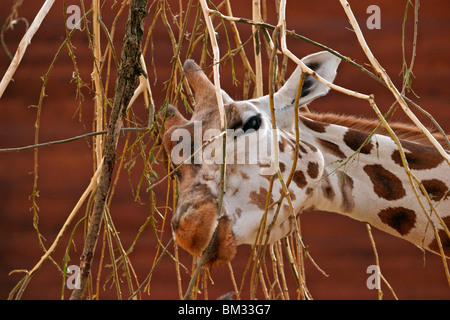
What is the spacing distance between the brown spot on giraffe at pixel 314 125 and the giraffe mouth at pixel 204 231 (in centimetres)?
44

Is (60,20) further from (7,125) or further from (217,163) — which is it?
(217,163)

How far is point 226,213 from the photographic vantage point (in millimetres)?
1535

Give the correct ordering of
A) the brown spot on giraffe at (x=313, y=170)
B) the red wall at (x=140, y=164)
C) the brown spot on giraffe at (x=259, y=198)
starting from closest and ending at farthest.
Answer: the brown spot on giraffe at (x=259, y=198), the brown spot on giraffe at (x=313, y=170), the red wall at (x=140, y=164)

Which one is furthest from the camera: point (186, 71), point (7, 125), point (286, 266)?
point (7, 125)

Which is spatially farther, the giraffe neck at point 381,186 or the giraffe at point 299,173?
the giraffe neck at point 381,186

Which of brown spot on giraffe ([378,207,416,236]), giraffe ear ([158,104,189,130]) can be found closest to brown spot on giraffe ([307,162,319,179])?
brown spot on giraffe ([378,207,416,236])

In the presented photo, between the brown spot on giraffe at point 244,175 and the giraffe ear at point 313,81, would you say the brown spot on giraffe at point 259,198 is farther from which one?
the giraffe ear at point 313,81

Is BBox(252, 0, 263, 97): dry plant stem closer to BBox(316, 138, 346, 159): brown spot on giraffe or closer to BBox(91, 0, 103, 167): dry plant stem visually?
BBox(316, 138, 346, 159): brown spot on giraffe

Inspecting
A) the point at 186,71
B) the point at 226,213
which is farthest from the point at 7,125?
the point at 226,213

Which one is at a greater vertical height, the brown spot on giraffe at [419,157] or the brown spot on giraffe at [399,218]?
the brown spot on giraffe at [419,157]

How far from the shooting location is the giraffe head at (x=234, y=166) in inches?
58.9

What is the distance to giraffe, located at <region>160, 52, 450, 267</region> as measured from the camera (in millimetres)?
1541

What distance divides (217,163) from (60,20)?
3.02 m

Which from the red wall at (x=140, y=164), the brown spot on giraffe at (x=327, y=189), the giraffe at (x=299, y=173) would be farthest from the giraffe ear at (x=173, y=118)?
the red wall at (x=140, y=164)
